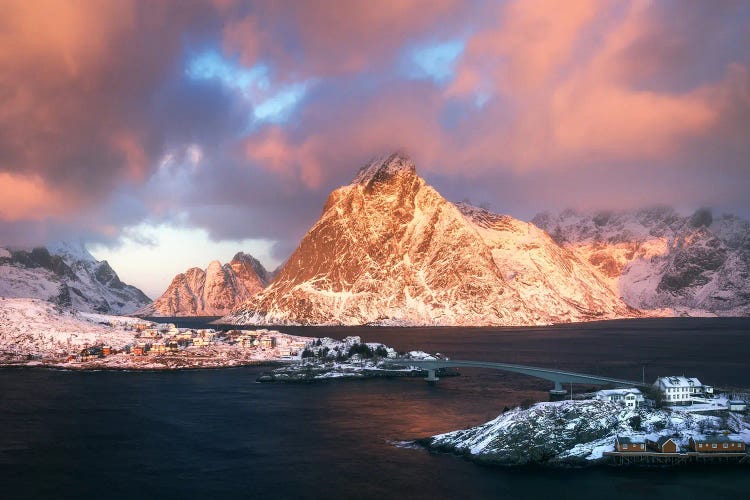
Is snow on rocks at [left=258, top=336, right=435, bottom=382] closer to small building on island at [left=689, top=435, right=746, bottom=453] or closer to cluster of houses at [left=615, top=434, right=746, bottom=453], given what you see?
cluster of houses at [left=615, top=434, right=746, bottom=453]

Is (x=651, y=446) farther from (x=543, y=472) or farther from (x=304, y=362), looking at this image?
(x=304, y=362)

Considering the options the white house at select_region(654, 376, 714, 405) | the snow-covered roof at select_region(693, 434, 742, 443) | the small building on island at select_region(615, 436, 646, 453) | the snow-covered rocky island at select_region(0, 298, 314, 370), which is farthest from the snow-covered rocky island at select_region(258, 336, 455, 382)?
the snow-covered roof at select_region(693, 434, 742, 443)

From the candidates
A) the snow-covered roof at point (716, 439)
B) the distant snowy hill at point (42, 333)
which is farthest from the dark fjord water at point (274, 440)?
the distant snowy hill at point (42, 333)

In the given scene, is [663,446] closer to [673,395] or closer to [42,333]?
[673,395]

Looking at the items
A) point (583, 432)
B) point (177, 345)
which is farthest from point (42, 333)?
point (583, 432)

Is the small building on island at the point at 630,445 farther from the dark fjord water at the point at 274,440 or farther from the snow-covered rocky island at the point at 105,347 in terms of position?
the snow-covered rocky island at the point at 105,347

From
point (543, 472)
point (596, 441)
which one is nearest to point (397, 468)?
point (543, 472)
